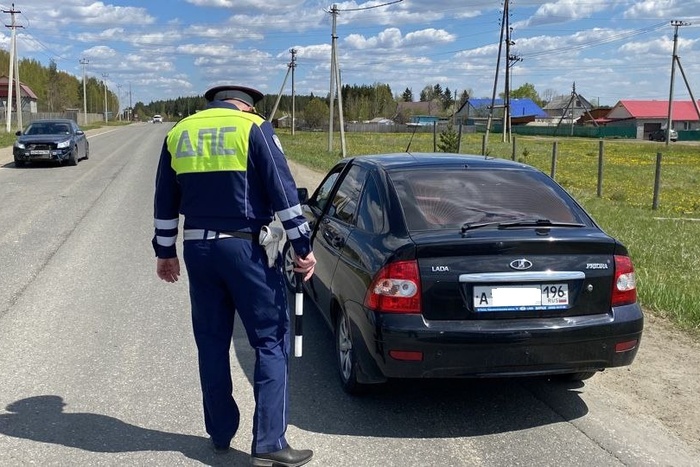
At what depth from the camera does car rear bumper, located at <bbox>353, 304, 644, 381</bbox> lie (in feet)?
11.9

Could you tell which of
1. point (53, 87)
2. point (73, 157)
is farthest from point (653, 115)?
point (73, 157)

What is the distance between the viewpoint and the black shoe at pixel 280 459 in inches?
129

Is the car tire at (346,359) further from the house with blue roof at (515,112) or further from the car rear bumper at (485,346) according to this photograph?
the house with blue roof at (515,112)

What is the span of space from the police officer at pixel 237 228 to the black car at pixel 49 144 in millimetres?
18751

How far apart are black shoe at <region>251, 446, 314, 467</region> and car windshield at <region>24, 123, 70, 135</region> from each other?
2061cm

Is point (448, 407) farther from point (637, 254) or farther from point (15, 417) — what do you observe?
point (637, 254)

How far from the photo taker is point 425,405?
4180 mm

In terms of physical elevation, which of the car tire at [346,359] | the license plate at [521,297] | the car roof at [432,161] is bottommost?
the car tire at [346,359]

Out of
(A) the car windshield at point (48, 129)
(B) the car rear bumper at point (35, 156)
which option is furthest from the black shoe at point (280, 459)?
(A) the car windshield at point (48, 129)

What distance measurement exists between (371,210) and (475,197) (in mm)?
665

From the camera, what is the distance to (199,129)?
3.18 meters

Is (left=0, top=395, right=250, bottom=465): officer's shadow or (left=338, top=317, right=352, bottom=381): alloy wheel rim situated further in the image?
(left=338, top=317, right=352, bottom=381): alloy wheel rim

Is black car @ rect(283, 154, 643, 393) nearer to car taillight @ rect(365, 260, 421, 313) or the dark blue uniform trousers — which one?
car taillight @ rect(365, 260, 421, 313)

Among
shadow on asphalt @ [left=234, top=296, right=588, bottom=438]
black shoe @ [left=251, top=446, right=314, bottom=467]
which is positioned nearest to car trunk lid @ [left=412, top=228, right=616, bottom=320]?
shadow on asphalt @ [left=234, top=296, right=588, bottom=438]
